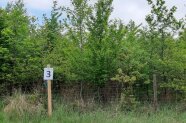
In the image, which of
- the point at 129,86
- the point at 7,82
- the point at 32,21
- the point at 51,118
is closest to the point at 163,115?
the point at 129,86

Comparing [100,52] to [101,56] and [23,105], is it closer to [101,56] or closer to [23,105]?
[101,56]

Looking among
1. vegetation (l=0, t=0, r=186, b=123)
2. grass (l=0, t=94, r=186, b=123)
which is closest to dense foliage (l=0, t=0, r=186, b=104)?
vegetation (l=0, t=0, r=186, b=123)

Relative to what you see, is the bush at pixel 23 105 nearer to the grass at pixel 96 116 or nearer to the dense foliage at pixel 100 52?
the grass at pixel 96 116

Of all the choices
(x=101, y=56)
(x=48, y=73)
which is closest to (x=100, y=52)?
(x=101, y=56)

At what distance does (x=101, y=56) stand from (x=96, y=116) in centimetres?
380

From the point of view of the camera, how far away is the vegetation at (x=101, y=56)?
16938mm

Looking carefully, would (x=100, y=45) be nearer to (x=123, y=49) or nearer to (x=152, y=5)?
(x=123, y=49)

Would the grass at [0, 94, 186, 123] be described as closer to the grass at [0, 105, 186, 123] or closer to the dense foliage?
the grass at [0, 105, 186, 123]

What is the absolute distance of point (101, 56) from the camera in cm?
1697

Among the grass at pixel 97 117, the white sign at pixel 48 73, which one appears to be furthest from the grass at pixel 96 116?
the white sign at pixel 48 73

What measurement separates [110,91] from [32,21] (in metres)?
6.67

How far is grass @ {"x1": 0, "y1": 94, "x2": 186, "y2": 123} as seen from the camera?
13312 mm

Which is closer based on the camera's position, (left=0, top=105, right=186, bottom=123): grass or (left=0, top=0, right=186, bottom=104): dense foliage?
(left=0, top=105, right=186, bottom=123): grass

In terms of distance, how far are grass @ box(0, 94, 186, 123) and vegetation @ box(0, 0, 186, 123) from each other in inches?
54.5
